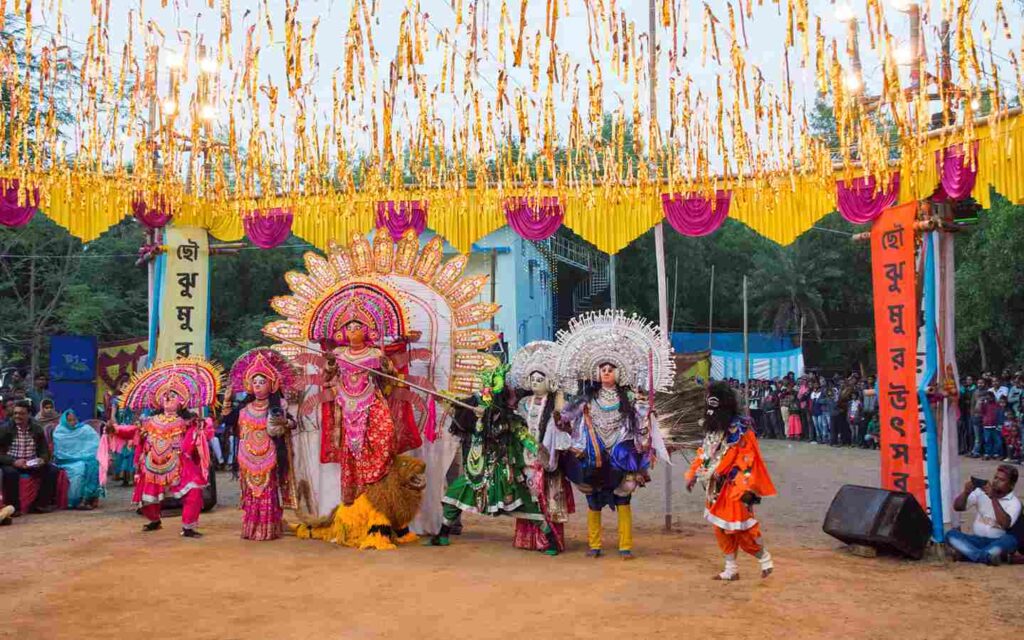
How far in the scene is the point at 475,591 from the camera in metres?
6.52

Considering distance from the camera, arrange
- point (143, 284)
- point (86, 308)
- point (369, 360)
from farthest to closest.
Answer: point (143, 284)
point (86, 308)
point (369, 360)

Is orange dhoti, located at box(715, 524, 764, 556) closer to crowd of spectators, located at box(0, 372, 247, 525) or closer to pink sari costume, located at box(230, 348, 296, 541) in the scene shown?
pink sari costume, located at box(230, 348, 296, 541)

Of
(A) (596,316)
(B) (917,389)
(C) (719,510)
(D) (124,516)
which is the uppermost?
(A) (596,316)

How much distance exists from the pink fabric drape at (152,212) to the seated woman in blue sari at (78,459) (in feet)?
8.37

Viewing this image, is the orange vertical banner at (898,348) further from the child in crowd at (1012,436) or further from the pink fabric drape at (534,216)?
the child in crowd at (1012,436)

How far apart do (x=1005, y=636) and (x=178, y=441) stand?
23.2 feet

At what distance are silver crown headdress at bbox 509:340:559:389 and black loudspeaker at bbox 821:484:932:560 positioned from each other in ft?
8.90

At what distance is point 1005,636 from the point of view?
207 inches

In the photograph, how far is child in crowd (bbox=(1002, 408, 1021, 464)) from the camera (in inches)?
592

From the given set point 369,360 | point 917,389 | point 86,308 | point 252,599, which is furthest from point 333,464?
point 86,308

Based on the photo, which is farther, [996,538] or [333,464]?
[333,464]

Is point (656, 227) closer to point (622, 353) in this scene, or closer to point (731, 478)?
point (622, 353)

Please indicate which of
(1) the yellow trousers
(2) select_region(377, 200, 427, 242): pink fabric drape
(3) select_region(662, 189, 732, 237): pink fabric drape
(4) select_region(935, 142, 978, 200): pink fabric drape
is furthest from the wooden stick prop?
(4) select_region(935, 142, 978, 200): pink fabric drape

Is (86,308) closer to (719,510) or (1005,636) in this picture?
(719,510)
